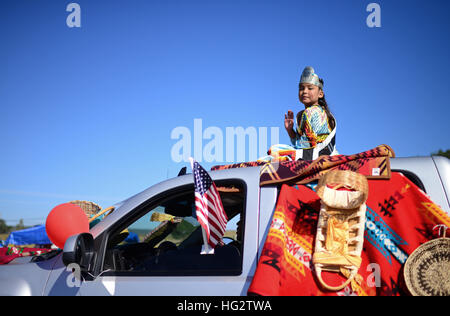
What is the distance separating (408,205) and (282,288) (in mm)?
906

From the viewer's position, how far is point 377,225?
2307 mm

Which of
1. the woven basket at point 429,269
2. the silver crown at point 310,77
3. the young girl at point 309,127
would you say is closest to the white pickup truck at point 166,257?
the woven basket at point 429,269

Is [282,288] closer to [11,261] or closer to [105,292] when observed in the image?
[105,292]

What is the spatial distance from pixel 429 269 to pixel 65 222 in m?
2.33

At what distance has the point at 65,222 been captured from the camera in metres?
2.68

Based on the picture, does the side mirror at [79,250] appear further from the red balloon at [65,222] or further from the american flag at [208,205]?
the american flag at [208,205]

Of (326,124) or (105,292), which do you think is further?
(326,124)

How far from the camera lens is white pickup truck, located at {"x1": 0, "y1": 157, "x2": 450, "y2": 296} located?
90.4 inches

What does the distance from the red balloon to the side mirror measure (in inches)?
14.1

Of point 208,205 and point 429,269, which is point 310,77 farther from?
point 429,269

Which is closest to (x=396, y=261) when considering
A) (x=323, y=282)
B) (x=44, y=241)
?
(x=323, y=282)

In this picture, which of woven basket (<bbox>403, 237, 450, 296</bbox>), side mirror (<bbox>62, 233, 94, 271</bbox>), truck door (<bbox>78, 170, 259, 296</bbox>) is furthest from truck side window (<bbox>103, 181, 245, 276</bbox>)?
woven basket (<bbox>403, 237, 450, 296</bbox>)

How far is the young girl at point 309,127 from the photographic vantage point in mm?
3127

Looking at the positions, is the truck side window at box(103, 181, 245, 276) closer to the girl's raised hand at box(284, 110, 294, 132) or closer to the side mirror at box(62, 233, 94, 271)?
the side mirror at box(62, 233, 94, 271)
